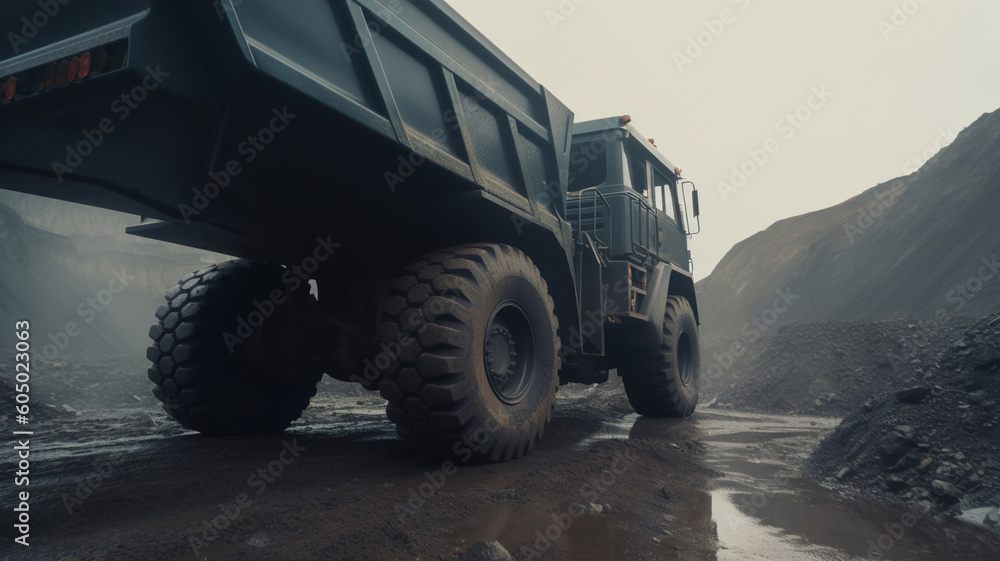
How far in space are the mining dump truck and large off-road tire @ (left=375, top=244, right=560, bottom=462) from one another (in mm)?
11

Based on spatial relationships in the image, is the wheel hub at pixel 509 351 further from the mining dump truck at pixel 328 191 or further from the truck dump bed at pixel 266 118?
the truck dump bed at pixel 266 118

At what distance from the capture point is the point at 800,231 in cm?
3136

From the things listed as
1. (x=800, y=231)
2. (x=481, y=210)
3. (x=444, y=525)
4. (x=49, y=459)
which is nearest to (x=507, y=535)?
(x=444, y=525)

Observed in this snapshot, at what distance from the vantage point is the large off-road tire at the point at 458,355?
2852 mm

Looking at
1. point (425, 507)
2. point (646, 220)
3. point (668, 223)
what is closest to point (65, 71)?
point (425, 507)

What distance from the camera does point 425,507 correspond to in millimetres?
2350

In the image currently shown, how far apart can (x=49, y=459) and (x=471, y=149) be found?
308 cm

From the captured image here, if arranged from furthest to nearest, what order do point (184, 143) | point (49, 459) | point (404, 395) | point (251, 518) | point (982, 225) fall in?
point (982, 225) → point (49, 459) → point (404, 395) → point (184, 143) → point (251, 518)

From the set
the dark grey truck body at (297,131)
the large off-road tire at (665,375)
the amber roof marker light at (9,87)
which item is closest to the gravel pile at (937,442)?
the large off-road tire at (665,375)

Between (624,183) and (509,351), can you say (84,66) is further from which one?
(624,183)

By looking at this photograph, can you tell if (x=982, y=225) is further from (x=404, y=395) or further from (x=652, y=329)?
(x=404, y=395)

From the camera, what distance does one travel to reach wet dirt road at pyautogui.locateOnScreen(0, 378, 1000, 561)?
79.2 inches

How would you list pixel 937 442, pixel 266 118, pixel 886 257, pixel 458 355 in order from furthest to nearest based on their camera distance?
1. pixel 886 257
2. pixel 937 442
3. pixel 458 355
4. pixel 266 118

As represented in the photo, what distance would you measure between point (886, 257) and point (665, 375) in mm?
18147
